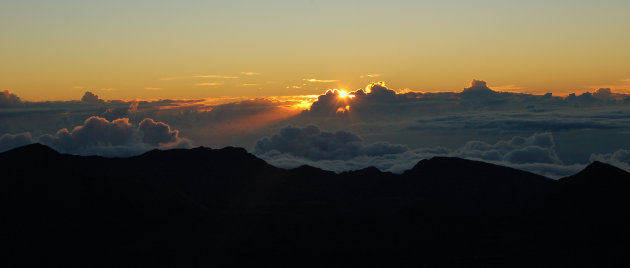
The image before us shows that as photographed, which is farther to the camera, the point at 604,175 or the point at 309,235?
the point at 604,175

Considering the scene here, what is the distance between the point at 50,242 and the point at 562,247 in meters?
132

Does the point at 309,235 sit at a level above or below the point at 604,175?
below

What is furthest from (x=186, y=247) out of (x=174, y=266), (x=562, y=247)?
(x=562, y=247)

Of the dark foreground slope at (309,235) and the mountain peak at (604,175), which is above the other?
the mountain peak at (604,175)

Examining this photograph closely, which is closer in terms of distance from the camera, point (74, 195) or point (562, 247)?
point (562, 247)

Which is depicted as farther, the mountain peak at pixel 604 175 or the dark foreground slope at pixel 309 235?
the mountain peak at pixel 604 175

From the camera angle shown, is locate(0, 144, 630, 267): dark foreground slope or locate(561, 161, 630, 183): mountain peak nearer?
locate(0, 144, 630, 267): dark foreground slope

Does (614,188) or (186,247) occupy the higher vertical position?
(614,188)

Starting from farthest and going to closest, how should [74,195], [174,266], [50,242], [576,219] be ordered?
[74,195] < [576,219] < [50,242] < [174,266]

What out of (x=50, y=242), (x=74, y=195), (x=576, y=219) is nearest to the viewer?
(x=50, y=242)

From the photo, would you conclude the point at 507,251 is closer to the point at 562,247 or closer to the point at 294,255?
the point at 562,247

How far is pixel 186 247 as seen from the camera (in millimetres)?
170375

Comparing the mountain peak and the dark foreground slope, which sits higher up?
the mountain peak

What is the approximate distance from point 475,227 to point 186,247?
268ft
